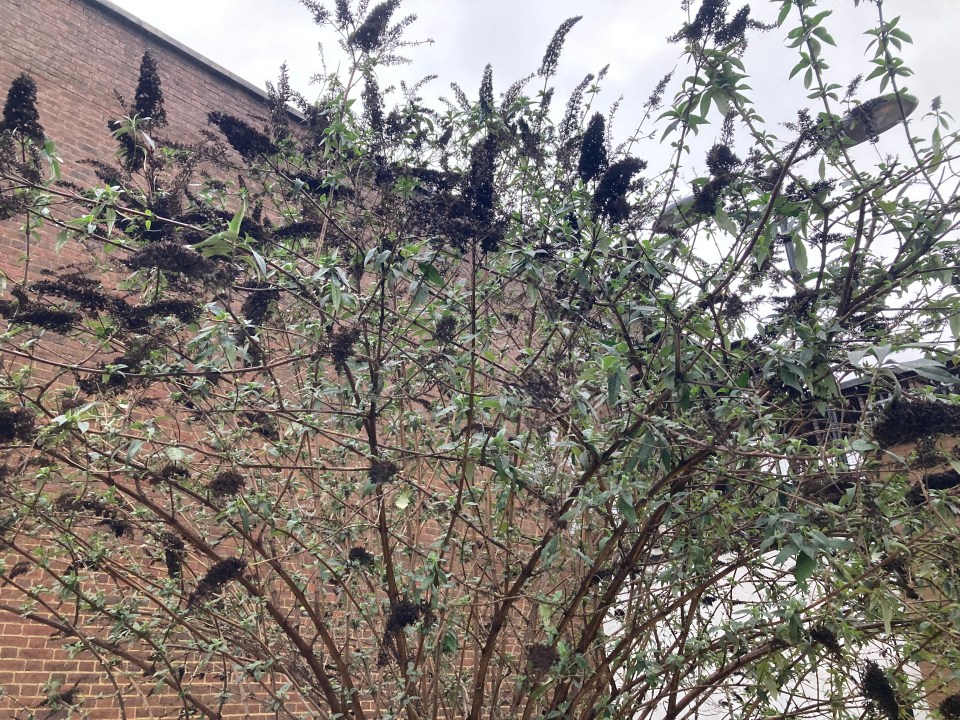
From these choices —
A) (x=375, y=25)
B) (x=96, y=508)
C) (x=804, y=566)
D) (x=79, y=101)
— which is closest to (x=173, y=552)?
(x=96, y=508)

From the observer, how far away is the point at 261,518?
3320 millimetres

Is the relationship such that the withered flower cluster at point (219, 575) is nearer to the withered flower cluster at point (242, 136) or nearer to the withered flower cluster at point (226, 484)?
the withered flower cluster at point (226, 484)

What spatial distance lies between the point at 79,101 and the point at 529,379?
5.56 m

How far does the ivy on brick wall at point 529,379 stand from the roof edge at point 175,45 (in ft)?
13.2

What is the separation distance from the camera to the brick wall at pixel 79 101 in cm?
493

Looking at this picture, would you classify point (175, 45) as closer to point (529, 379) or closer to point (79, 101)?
point (79, 101)

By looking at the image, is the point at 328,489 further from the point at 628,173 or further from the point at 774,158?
the point at 774,158

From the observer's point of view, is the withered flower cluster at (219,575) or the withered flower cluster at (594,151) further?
the withered flower cluster at (594,151)

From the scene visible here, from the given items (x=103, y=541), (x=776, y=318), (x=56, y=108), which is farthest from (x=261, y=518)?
(x=56, y=108)

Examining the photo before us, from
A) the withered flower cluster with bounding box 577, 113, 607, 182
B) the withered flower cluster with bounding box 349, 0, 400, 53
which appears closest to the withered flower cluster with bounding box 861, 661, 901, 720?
the withered flower cluster with bounding box 577, 113, 607, 182

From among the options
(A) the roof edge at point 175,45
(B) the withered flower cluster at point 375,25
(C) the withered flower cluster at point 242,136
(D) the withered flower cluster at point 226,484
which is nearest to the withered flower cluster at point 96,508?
(D) the withered flower cluster at point 226,484

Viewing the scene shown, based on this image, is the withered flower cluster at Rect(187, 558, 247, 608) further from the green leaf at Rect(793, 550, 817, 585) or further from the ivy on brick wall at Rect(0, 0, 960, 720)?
the green leaf at Rect(793, 550, 817, 585)

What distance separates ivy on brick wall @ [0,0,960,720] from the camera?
8.97 feet

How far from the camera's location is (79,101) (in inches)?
256
